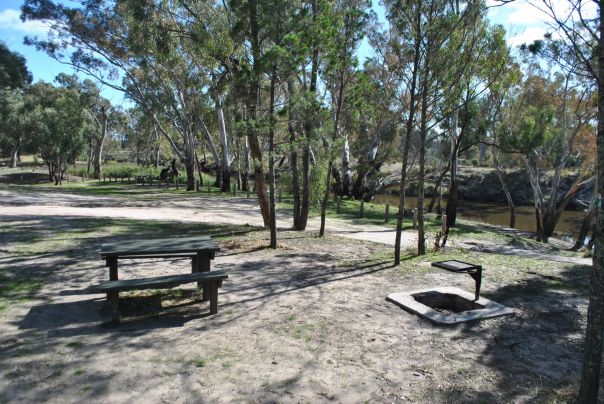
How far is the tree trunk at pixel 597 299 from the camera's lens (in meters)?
3.08

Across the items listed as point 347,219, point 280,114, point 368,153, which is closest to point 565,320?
point 280,114

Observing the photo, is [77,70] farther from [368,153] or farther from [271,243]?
[271,243]

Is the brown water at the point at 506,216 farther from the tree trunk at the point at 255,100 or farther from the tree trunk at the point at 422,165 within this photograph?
the tree trunk at the point at 255,100

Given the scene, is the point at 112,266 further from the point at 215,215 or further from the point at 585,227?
the point at 585,227

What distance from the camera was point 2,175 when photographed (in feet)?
105

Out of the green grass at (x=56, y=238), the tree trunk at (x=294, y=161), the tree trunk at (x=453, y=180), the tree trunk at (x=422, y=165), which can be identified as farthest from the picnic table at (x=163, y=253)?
the tree trunk at (x=453, y=180)

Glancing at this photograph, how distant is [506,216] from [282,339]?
30935 millimetres

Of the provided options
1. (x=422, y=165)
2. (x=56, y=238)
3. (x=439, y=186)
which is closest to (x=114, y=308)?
(x=56, y=238)

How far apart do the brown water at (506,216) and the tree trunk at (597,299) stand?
23474mm

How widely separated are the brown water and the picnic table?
75.2 feet

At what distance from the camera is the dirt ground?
355 centimetres

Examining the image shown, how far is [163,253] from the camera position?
5688 millimetres

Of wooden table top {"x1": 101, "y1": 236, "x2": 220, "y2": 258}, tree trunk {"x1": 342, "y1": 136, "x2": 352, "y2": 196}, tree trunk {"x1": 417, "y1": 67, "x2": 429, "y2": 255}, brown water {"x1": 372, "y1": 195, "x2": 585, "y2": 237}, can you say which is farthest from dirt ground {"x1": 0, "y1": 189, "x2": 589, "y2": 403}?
brown water {"x1": 372, "y1": 195, "x2": 585, "y2": 237}

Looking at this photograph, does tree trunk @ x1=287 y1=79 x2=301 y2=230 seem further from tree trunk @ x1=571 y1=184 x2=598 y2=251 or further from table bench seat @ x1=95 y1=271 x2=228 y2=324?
tree trunk @ x1=571 y1=184 x2=598 y2=251
